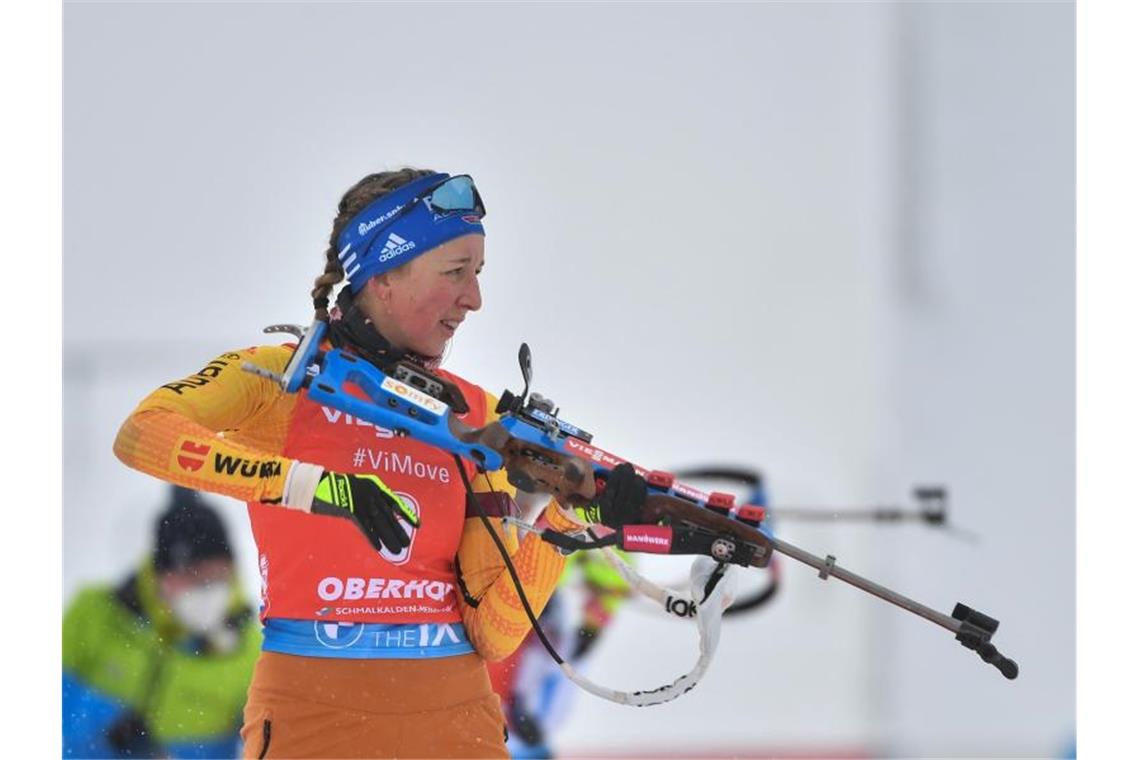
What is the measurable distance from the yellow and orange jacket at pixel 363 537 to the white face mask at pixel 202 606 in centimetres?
177

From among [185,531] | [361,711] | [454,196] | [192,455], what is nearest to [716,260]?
[185,531]

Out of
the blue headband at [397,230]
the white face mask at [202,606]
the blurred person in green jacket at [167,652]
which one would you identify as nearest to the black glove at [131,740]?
the blurred person in green jacket at [167,652]

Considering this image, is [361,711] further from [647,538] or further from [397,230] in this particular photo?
[397,230]

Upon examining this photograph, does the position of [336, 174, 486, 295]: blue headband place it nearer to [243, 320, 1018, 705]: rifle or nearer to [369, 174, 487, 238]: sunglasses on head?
[369, 174, 487, 238]: sunglasses on head

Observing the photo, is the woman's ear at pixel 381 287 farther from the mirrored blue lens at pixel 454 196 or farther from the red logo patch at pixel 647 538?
the red logo patch at pixel 647 538

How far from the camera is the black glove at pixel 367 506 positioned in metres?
1.72

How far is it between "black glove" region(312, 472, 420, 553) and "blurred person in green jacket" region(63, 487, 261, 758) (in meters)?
2.06

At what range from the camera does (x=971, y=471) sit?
3947mm

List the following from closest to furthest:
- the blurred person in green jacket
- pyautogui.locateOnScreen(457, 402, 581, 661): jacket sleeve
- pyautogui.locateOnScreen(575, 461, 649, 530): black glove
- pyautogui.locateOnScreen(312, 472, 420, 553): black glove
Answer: pyautogui.locateOnScreen(312, 472, 420, 553): black glove, pyautogui.locateOnScreen(575, 461, 649, 530): black glove, pyautogui.locateOnScreen(457, 402, 581, 661): jacket sleeve, the blurred person in green jacket

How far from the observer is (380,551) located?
1805 millimetres

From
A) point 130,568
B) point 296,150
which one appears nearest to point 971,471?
point 296,150

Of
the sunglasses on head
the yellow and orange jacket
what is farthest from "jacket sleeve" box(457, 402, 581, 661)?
the sunglasses on head

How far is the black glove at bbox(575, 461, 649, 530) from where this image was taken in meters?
1.90

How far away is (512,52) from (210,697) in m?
→ 2.05
